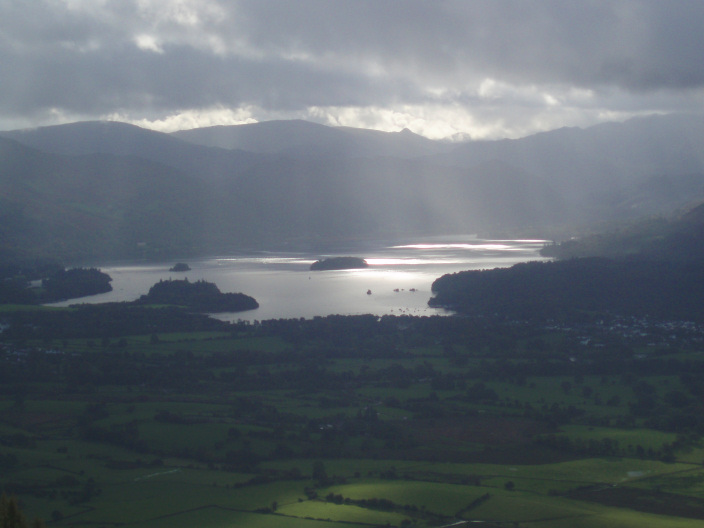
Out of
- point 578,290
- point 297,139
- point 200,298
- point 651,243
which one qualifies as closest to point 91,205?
point 200,298

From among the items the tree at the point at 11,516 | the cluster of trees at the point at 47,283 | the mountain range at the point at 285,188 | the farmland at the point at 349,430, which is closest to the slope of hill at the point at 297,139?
the mountain range at the point at 285,188

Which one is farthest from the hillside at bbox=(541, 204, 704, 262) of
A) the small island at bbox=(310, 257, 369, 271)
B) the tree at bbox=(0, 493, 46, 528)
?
the tree at bbox=(0, 493, 46, 528)

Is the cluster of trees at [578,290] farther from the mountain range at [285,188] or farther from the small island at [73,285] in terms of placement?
the mountain range at [285,188]

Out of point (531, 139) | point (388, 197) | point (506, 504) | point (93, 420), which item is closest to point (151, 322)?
point (93, 420)

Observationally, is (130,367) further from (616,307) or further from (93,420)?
(616,307)

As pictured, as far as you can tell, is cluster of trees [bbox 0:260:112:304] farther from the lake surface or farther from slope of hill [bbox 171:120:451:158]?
slope of hill [bbox 171:120:451:158]

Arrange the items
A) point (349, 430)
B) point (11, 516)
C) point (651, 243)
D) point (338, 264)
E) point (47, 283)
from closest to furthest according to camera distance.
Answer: point (11, 516), point (349, 430), point (47, 283), point (651, 243), point (338, 264)

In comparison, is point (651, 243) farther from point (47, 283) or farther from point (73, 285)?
point (47, 283)
